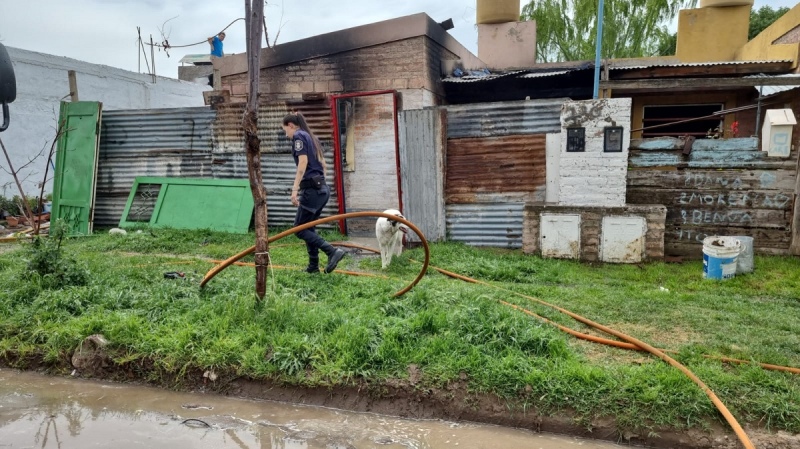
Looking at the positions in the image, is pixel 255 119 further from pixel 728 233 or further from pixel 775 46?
pixel 775 46

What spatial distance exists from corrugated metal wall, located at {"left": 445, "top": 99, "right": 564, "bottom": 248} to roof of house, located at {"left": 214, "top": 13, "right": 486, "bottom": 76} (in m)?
1.98

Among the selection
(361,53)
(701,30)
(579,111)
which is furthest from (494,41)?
(579,111)

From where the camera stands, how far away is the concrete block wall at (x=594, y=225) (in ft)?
24.2

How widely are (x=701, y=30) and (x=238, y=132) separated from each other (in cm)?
1209

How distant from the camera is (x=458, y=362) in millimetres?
3764

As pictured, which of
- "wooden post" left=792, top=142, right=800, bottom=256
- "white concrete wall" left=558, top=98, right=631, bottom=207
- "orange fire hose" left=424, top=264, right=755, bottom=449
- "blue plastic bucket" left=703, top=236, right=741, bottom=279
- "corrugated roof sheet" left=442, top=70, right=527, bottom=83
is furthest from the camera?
"corrugated roof sheet" left=442, top=70, right=527, bottom=83

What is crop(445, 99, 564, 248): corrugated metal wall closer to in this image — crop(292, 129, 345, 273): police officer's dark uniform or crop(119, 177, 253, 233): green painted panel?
crop(292, 129, 345, 273): police officer's dark uniform

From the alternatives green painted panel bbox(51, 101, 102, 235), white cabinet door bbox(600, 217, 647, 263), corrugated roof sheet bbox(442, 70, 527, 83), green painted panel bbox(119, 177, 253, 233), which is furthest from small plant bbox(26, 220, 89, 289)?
corrugated roof sheet bbox(442, 70, 527, 83)

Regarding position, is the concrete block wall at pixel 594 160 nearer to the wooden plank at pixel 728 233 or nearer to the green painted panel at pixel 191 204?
the wooden plank at pixel 728 233

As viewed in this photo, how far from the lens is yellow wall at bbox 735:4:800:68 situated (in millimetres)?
10930

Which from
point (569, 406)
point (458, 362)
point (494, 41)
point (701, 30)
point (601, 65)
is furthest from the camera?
point (494, 41)

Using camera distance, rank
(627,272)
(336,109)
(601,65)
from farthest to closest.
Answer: (601,65)
(336,109)
(627,272)

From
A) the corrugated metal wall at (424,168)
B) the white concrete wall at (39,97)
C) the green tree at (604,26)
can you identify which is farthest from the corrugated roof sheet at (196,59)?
the corrugated metal wall at (424,168)

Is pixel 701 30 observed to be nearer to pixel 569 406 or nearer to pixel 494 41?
pixel 494 41
